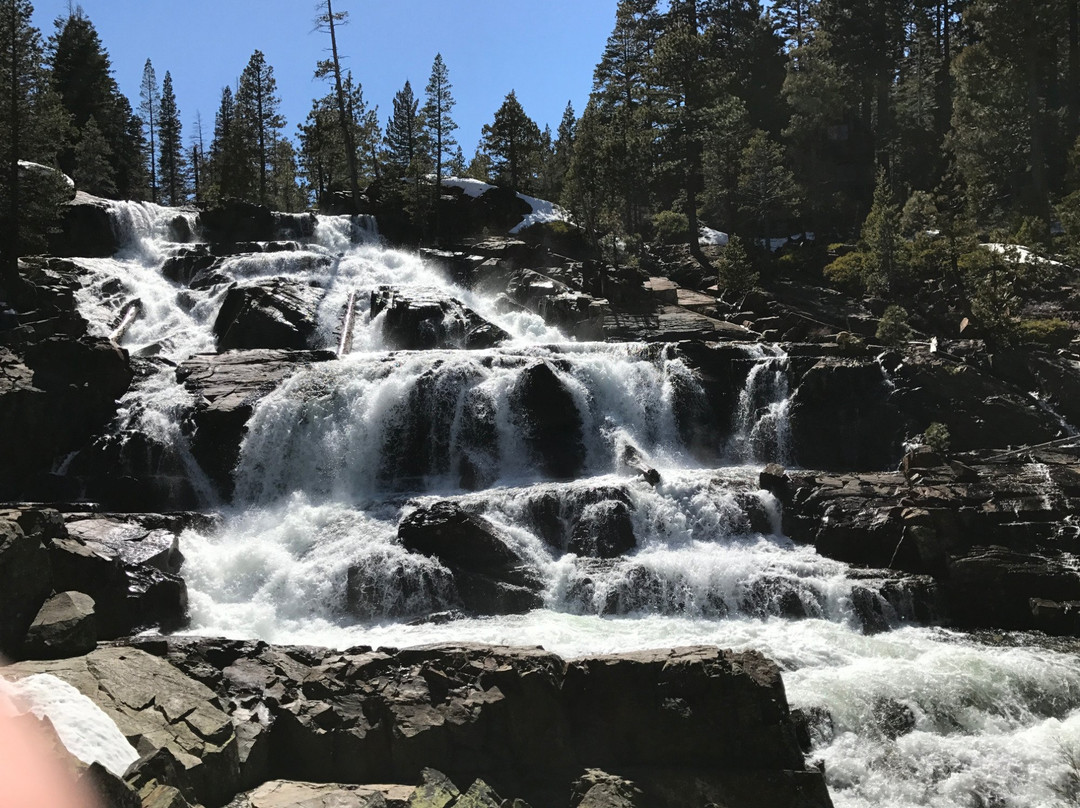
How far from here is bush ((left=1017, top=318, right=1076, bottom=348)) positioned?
94.0 feet

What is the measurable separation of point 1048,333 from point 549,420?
17739mm

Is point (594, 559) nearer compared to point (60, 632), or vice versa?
point (60, 632)

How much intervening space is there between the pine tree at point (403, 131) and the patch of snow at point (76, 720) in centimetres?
4969

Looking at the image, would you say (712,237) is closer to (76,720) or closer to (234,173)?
(234,173)

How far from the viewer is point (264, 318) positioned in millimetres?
32250

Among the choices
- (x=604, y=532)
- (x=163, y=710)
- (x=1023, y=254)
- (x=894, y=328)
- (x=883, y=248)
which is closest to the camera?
(x=163, y=710)

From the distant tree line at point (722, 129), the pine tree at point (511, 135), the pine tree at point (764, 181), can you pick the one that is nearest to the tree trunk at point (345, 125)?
the distant tree line at point (722, 129)

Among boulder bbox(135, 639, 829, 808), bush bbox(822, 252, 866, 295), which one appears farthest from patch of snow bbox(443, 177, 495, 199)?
boulder bbox(135, 639, 829, 808)

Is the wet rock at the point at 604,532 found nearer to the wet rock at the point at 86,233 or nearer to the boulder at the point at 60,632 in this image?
the boulder at the point at 60,632

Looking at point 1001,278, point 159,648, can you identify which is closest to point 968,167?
point 1001,278

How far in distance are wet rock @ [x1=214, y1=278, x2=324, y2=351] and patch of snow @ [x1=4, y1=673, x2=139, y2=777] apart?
2251 centimetres

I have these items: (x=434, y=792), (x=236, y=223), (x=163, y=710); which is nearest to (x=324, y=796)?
(x=434, y=792)

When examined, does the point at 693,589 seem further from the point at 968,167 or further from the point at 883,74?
the point at 883,74

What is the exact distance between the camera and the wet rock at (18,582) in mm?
11930
